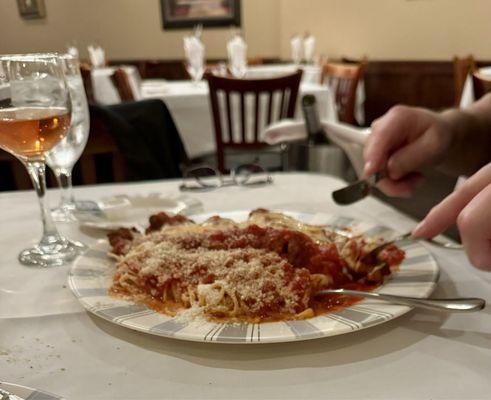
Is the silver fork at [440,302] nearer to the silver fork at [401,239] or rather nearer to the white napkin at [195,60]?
the silver fork at [401,239]

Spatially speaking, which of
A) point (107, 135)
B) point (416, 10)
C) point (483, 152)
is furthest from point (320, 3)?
point (483, 152)

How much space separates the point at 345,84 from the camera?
3.79m

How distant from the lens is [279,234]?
578mm

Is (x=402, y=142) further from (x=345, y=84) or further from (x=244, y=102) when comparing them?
(x=345, y=84)

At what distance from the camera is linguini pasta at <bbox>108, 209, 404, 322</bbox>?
49 cm

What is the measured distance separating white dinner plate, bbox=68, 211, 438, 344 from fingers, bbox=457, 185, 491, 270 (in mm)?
58

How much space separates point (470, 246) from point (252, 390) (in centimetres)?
24

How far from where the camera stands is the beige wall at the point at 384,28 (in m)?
3.38

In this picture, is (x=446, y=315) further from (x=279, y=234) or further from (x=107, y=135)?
(x=107, y=135)

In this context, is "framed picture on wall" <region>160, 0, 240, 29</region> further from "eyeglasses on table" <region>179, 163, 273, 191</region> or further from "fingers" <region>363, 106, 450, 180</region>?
"fingers" <region>363, 106, 450, 180</region>

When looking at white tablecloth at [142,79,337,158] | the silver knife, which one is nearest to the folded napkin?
the silver knife

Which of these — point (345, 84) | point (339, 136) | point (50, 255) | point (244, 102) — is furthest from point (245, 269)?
point (345, 84)

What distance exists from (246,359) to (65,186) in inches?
25.9

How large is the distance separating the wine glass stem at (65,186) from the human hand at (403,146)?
0.52 metres
